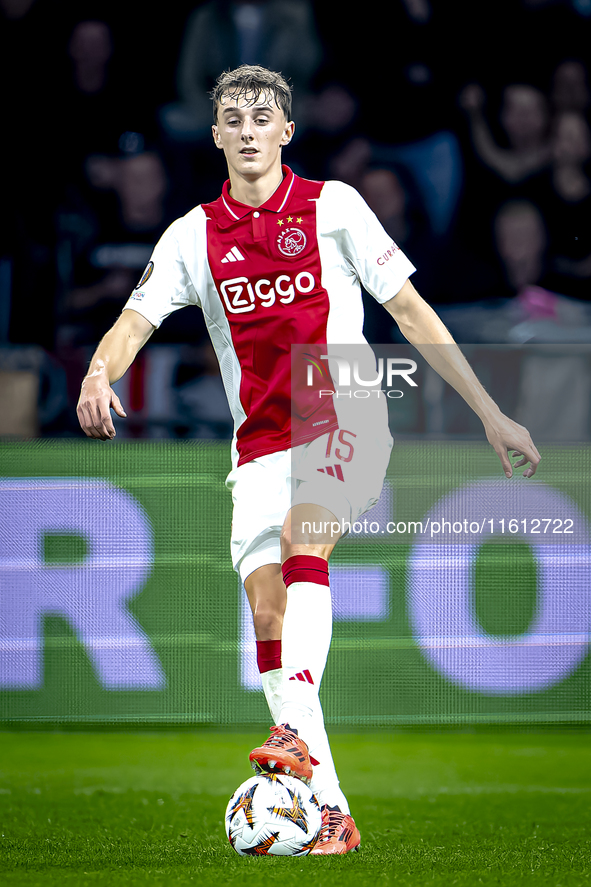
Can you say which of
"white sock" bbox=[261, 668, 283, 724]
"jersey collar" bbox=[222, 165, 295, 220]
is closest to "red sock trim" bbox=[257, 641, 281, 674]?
"white sock" bbox=[261, 668, 283, 724]

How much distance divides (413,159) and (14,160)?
7.13 ft

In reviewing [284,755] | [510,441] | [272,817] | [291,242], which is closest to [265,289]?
[291,242]

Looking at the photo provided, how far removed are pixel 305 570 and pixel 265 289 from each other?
73 centimetres

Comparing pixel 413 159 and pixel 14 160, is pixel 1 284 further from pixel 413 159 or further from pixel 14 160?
pixel 413 159

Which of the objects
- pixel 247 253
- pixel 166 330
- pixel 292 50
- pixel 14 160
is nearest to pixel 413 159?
pixel 292 50

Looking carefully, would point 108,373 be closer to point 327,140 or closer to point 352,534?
point 352,534

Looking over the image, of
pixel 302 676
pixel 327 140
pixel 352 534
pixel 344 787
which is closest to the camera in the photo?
pixel 302 676

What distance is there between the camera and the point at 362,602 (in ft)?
12.8

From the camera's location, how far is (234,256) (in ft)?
8.51

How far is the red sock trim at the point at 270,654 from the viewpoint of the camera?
251 cm

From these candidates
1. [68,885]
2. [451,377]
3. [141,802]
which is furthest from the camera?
Result: [141,802]

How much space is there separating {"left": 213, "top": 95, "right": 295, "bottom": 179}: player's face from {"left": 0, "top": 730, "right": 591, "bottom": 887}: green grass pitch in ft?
5.54

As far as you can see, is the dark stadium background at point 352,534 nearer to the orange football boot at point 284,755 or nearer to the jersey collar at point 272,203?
the orange football boot at point 284,755

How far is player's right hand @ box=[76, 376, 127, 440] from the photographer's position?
2.29 metres
